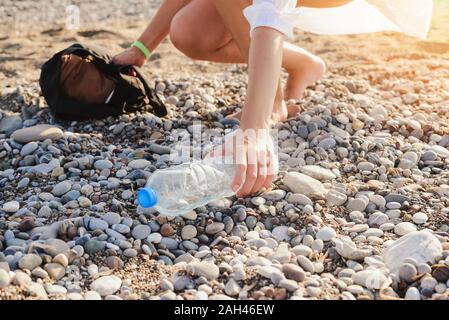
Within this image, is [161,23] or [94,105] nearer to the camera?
[94,105]

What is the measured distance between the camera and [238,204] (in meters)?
2.63

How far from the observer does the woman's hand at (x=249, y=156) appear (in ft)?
7.48

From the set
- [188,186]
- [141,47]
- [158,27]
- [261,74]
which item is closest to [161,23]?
[158,27]

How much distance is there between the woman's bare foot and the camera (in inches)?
143

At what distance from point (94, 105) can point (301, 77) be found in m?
1.10

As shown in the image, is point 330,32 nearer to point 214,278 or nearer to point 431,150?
point 431,150

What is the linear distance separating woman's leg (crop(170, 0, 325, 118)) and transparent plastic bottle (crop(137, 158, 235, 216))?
744 mm

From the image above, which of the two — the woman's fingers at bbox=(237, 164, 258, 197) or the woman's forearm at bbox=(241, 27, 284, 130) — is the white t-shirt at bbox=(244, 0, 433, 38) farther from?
the woman's fingers at bbox=(237, 164, 258, 197)

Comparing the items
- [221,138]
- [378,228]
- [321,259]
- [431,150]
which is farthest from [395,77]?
[321,259]

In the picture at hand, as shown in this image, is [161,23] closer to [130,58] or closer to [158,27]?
[158,27]

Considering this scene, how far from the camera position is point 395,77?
166 inches

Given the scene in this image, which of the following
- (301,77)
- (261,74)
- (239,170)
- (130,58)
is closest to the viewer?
(239,170)

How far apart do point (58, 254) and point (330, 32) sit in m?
1.99

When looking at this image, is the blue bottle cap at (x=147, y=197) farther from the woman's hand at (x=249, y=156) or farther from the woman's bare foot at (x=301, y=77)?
the woman's bare foot at (x=301, y=77)
